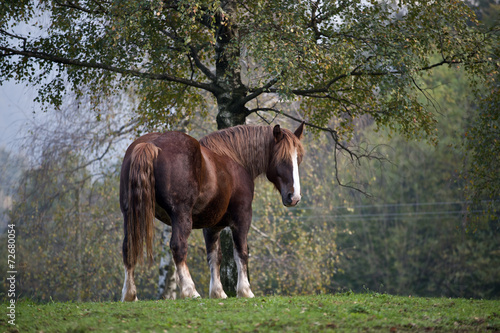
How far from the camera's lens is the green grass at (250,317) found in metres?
5.54

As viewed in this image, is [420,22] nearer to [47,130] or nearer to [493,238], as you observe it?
[47,130]

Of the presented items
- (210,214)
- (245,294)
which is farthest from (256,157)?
(245,294)

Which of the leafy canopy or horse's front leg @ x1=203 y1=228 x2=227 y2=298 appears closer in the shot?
horse's front leg @ x1=203 y1=228 x2=227 y2=298

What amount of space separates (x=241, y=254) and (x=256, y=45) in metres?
4.45

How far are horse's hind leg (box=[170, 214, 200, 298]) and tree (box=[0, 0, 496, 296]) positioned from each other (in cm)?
454

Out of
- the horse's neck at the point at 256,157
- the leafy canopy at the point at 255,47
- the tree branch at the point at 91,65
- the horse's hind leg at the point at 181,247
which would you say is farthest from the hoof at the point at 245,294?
the tree branch at the point at 91,65

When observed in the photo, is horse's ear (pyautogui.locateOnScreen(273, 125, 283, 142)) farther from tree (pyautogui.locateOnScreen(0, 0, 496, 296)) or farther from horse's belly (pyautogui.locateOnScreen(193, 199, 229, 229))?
tree (pyautogui.locateOnScreen(0, 0, 496, 296))

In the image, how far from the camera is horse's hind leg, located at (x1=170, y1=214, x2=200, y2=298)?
7.35 m

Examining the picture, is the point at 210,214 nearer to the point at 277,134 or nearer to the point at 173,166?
the point at 173,166

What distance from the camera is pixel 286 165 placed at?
8562 mm

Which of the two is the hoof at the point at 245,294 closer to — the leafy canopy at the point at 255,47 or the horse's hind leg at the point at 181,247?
the horse's hind leg at the point at 181,247

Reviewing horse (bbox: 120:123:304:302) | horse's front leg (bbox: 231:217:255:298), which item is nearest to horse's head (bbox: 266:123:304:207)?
horse (bbox: 120:123:304:302)

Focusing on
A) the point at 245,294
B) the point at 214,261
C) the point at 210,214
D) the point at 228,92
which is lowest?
the point at 245,294

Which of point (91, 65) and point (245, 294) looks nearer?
point (245, 294)
